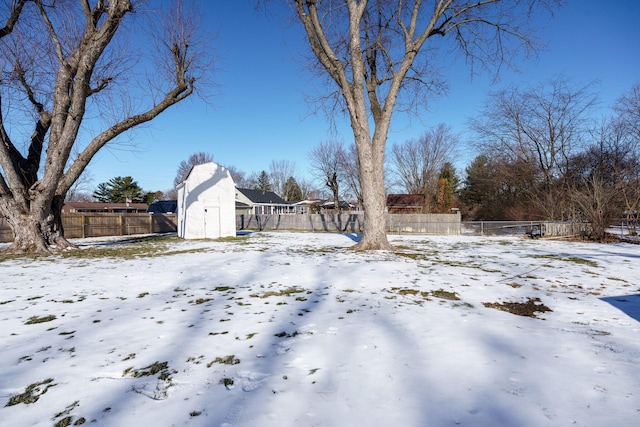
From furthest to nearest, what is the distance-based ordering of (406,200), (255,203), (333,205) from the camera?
(333,205) → (255,203) → (406,200)

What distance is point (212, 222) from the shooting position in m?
18.3

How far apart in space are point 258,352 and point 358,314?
57.2 inches

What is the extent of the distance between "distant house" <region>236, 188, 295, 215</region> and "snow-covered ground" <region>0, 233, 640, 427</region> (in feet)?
110

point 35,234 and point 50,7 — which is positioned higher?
point 50,7

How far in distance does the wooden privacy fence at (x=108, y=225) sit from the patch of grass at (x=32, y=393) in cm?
2035

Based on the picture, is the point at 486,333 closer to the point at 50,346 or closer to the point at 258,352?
the point at 258,352

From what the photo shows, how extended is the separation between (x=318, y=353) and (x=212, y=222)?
16812mm

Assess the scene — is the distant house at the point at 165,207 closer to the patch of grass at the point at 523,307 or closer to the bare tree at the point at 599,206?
the bare tree at the point at 599,206

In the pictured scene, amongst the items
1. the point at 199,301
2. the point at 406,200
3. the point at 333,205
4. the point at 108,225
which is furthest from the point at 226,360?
the point at 333,205

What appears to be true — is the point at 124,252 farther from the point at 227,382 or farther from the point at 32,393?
the point at 227,382

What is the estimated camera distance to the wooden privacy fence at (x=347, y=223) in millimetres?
23594

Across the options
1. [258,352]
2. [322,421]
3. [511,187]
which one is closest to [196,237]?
[258,352]

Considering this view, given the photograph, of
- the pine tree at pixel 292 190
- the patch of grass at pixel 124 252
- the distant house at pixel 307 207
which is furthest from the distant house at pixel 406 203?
the patch of grass at pixel 124 252

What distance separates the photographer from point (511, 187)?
2947 centimetres
